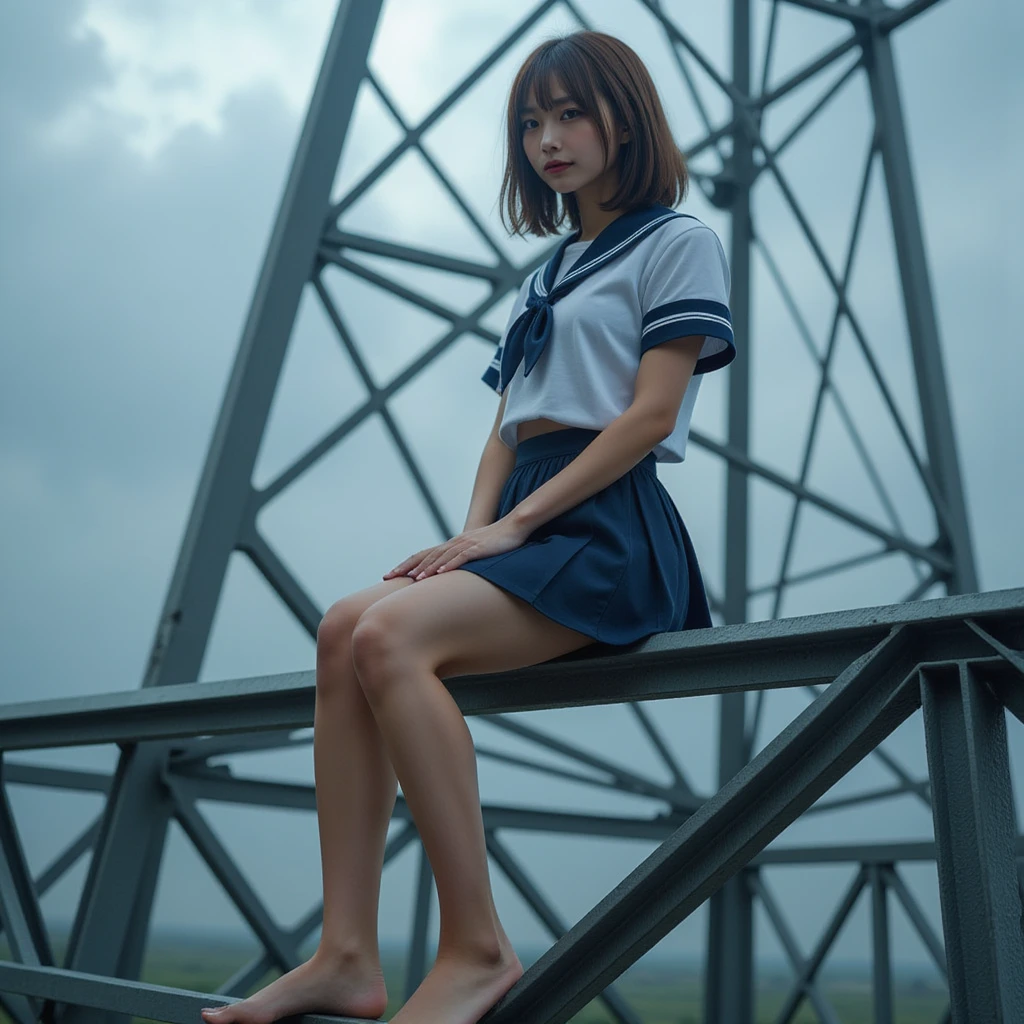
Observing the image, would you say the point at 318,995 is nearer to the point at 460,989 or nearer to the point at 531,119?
the point at 460,989

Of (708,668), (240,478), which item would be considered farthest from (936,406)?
(708,668)

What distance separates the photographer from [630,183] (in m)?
1.78

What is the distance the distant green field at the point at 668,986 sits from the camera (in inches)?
201

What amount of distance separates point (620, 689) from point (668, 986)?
730 centimetres

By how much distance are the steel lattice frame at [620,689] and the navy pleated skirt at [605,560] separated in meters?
0.07

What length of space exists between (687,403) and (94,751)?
163 inches

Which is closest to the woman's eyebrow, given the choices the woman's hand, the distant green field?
the woman's hand

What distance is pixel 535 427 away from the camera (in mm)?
1754

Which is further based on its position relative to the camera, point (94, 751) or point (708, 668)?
point (94, 751)

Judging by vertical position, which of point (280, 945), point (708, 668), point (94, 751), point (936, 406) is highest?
point (936, 406)

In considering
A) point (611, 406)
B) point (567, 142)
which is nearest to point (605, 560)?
point (611, 406)

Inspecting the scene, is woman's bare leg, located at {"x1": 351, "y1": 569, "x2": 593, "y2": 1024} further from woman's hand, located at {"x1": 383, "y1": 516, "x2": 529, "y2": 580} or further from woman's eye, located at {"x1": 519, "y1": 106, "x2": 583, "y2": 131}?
woman's eye, located at {"x1": 519, "y1": 106, "x2": 583, "y2": 131}

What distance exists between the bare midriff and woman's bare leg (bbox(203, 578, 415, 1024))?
0.43 metres

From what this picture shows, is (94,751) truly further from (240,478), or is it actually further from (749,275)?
(749,275)
